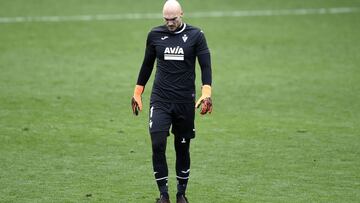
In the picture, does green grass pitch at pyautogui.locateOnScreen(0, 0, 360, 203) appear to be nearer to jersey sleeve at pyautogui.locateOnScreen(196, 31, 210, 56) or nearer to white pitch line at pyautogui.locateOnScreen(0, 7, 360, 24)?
white pitch line at pyautogui.locateOnScreen(0, 7, 360, 24)

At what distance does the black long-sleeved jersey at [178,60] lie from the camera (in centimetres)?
1095

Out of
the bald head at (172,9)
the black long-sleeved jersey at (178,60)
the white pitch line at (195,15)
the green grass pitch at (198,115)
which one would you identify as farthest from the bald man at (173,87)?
the white pitch line at (195,15)

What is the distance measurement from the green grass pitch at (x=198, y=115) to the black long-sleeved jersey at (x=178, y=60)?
1489 mm

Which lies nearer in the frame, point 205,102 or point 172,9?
point 172,9

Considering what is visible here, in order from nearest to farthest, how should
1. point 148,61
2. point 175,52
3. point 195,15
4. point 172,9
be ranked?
point 172,9, point 175,52, point 148,61, point 195,15

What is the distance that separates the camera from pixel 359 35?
24.1m

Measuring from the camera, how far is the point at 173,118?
11.1m

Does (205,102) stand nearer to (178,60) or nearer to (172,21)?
(178,60)

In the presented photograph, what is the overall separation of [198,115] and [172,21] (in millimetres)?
6294

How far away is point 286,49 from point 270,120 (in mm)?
6721

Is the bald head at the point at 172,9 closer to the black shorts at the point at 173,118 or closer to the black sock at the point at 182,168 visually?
the black shorts at the point at 173,118

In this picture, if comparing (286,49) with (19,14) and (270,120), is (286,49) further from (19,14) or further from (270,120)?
(19,14)

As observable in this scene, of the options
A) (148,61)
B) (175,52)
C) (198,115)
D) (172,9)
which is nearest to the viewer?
(172,9)

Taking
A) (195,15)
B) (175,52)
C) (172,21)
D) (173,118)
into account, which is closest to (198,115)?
(173,118)
